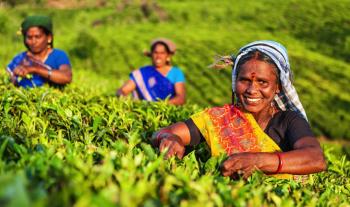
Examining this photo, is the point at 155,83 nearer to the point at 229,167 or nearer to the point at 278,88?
the point at 278,88

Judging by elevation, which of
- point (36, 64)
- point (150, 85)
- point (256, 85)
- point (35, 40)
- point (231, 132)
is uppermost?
point (35, 40)

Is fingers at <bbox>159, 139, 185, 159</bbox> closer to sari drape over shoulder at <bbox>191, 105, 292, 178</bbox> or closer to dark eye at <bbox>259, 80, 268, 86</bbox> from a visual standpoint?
sari drape over shoulder at <bbox>191, 105, 292, 178</bbox>

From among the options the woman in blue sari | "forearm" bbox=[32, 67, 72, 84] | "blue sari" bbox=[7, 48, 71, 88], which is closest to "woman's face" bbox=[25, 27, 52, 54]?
"blue sari" bbox=[7, 48, 71, 88]

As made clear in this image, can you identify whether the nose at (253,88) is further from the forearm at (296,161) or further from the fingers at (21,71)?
the fingers at (21,71)

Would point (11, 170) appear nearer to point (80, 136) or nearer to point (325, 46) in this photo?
point (80, 136)

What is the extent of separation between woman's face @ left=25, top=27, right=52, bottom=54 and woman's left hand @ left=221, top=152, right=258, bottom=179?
4.08 metres

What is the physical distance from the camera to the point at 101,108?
13.3 feet

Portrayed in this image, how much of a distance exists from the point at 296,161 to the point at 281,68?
23.2 inches

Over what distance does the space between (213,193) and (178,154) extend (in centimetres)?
101

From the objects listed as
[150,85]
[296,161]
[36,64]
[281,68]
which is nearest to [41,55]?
[36,64]

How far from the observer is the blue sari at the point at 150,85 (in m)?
6.86

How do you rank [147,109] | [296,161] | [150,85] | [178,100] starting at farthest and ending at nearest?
1. [150,85]
2. [178,100]
3. [147,109]
4. [296,161]

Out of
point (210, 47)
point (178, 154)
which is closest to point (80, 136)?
point (178, 154)

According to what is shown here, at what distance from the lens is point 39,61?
5906 mm
